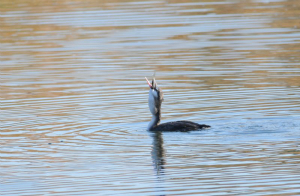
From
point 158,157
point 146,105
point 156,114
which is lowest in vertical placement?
point 158,157

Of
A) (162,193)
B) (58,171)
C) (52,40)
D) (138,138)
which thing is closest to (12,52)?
(52,40)

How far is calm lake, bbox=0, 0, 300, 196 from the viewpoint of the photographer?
10.1m

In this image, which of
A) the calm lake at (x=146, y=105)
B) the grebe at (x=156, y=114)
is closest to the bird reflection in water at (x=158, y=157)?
the calm lake at (x=146, y=105)

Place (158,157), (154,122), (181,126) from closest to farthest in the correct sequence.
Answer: (158,157) → (181,126) → (154,122)

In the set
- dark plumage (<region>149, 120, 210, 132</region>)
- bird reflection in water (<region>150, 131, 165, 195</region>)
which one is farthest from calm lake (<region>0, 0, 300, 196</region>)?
dark plumage (<region>149, 120, 210, 132</region>)

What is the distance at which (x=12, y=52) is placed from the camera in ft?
75.6

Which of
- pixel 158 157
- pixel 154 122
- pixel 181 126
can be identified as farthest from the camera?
pixel 154 122

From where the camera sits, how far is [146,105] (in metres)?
15.1

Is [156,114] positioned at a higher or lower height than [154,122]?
higher

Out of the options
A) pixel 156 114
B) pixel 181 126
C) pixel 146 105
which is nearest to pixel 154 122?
pixel 156 114

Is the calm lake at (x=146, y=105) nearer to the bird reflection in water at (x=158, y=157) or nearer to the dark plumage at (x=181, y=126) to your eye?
the bird reflection in water at (x=158, y=157)

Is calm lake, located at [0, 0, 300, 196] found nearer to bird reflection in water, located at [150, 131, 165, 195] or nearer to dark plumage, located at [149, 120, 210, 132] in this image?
bird reflection in water, located at [150, 131, 165, 195]

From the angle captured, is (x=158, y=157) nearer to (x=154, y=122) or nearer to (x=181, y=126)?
(x=181, y=126)

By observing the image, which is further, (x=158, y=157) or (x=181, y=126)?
(x=181, y=126)
